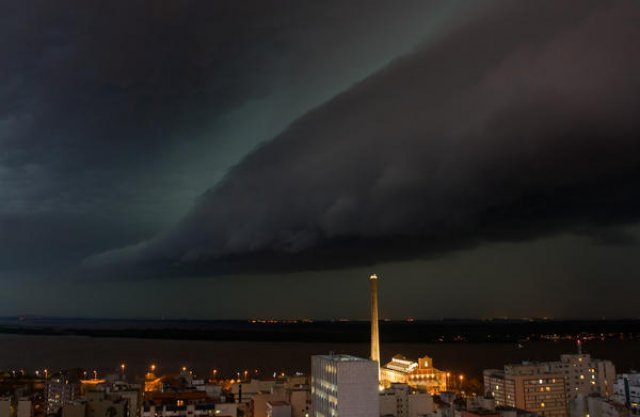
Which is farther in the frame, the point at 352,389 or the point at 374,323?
the point at 374,323

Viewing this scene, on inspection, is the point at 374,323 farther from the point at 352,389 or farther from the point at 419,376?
the point at 352,389

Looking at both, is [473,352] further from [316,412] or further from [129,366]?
[316,412]

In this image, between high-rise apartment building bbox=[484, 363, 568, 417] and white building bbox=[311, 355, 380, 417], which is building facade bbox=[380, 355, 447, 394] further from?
white building bbox=[311, 355, 380, 417]

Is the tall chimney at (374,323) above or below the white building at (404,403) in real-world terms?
above

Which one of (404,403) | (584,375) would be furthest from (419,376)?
(404,403)

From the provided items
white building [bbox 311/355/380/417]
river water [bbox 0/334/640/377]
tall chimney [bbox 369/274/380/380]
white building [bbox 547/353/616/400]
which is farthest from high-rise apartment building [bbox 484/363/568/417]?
white building [bbox 311/355/380/417]

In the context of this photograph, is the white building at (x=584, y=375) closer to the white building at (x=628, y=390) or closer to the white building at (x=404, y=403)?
the white building at (x=628, y=390)

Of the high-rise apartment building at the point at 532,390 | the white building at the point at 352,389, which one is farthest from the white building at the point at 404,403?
the high-rise apartment building at the point at 532,390

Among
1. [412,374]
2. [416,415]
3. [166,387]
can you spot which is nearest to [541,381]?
[412,374]
